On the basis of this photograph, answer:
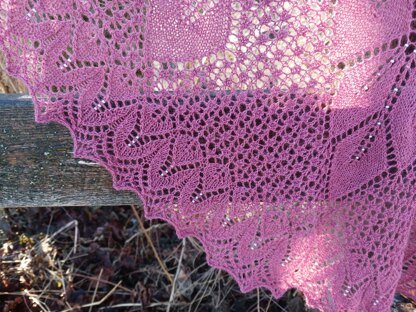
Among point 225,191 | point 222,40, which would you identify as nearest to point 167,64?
point 222,40

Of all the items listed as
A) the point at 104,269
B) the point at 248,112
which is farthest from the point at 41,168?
the point at 104,269

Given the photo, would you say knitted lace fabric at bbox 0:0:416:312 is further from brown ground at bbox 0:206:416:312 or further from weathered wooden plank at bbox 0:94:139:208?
brown ground at bbox 0:206:416:312

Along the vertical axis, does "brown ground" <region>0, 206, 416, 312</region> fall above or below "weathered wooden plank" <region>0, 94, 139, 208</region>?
below

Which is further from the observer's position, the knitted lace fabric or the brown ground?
the brown ground

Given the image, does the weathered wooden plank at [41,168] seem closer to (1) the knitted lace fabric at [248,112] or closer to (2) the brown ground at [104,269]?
(1) the knitted lace fabric at [248,112]

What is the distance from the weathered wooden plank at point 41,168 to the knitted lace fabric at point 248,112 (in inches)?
2.3

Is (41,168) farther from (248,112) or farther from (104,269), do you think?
(104,269)

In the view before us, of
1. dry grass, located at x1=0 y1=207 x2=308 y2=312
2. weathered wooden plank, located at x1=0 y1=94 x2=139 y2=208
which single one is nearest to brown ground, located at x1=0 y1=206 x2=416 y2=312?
dry grass, located at x1=0 y1=207 x2=308 y2=312

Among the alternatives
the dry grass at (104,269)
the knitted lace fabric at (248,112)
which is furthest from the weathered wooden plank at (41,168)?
the dry grass at (104,269)

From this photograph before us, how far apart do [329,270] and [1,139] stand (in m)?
0.62

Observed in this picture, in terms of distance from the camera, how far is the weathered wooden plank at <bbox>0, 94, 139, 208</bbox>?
0.75m

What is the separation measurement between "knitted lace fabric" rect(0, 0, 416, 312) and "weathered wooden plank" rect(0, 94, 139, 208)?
0.19 feet

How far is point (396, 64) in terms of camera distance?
687mm

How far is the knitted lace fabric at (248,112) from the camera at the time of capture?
2.23 ft
